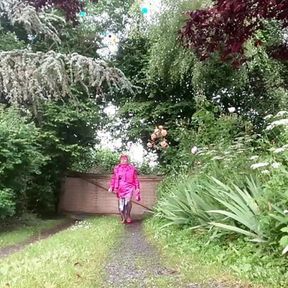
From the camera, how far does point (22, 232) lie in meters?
11.7

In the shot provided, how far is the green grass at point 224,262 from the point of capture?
15.0 ft

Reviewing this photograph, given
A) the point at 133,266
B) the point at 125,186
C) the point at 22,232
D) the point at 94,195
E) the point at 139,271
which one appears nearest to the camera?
the point at 139,271

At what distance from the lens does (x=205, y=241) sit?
657cm

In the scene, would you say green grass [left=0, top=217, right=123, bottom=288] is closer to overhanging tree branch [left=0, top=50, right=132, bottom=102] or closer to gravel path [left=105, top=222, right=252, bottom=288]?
gravel path [left=105, top=222, right=252, bottom=288]

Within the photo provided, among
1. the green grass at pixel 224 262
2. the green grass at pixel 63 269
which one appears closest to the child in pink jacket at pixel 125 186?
the green grass at pixel 63 269

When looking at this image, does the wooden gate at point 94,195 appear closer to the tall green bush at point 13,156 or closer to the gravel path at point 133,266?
the tall green bush at point 13,156

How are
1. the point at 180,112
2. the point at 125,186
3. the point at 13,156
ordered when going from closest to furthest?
the point at 13,156, the point at 125,186, the point at 180,112

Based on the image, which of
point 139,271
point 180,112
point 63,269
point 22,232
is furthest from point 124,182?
point 63,269

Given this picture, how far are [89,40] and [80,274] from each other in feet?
47.5

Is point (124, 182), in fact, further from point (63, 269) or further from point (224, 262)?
point (63, 269)

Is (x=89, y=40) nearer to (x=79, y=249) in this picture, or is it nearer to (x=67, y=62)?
(x=67, y=62)

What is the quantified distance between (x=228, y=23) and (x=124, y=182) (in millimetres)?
7164

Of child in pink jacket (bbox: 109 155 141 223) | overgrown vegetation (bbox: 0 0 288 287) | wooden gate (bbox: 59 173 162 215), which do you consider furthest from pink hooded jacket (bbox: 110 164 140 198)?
wooden gate (bbox: 59 173 162 215)

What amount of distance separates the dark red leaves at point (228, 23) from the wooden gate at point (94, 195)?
1070 cm
